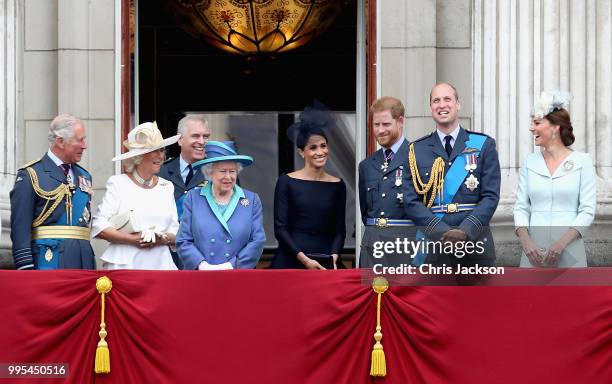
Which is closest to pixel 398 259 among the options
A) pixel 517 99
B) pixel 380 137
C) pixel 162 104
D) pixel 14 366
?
pixel 380 137

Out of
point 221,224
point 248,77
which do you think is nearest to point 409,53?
point 221,224

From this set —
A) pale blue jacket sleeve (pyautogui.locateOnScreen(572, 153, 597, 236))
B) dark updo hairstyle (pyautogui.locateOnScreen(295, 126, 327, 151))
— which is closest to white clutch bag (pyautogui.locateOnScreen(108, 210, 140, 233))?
dark updo hairstyle (pyautogui.locateOnScreen(295, 126, 327, 151))

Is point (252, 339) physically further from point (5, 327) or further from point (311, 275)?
point (5, 327)

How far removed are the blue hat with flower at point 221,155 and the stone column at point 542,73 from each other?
2.94 m

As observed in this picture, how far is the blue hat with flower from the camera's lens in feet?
38.6

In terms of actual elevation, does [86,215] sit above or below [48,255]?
above

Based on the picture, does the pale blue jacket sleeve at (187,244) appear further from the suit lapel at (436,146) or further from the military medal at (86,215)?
the suit lapel at (436,146)

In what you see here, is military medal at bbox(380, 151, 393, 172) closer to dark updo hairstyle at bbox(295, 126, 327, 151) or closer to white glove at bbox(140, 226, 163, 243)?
dark updo hairstyle at bbox(295, 126, 327, 151)

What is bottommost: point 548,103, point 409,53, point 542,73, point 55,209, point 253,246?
point 253,246

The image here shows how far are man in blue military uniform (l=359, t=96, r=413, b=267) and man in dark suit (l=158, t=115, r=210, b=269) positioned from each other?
1.32 m

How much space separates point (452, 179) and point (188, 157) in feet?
7.84

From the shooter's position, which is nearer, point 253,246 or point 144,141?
point 253,246

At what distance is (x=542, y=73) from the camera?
1414 centimetres

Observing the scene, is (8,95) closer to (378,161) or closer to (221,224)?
(221,224)
